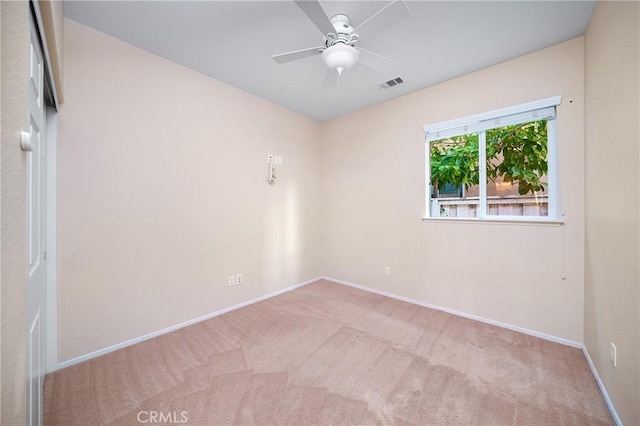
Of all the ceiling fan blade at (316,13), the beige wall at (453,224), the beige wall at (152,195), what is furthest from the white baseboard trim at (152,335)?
the ceiling fan blade at (316,13)

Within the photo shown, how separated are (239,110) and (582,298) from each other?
155 inches

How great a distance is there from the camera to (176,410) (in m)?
1.52

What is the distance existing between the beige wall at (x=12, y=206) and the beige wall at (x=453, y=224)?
319cm

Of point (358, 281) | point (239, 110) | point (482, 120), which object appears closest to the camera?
point (482, 120)

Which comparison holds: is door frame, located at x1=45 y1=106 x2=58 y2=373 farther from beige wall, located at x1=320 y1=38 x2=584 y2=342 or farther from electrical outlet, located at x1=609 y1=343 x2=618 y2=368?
electrical outlet, located at x1=609 y1=343 x2=618 y2=368

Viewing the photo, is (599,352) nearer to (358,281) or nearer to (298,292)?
(358,281)

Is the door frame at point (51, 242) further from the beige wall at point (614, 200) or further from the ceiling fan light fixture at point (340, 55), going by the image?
the beige wall at point (614, 200)

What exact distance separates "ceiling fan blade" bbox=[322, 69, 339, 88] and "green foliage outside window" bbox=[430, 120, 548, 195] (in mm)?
1459

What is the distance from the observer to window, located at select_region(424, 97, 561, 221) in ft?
7.81

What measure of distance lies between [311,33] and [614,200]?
2.41 meters

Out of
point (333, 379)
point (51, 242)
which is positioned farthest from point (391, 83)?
point (51, 242)

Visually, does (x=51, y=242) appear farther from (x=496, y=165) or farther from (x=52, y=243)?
(x=496, y=165)

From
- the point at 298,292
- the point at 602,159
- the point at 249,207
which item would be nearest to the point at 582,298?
the point at 602,159

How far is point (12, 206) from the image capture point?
708 millimetres
